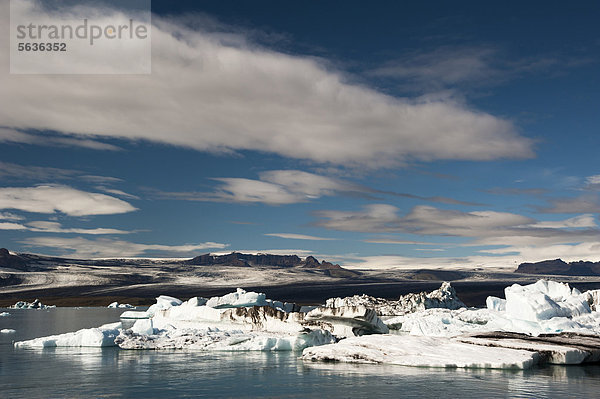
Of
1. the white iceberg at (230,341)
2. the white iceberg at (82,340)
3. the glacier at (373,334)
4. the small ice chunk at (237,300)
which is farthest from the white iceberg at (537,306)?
the white iceberg at (82,340)

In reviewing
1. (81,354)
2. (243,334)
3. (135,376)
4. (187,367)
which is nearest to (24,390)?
(135,376)

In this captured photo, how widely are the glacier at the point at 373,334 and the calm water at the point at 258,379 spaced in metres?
1.31

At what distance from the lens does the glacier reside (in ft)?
97.3

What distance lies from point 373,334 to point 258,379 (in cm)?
1499

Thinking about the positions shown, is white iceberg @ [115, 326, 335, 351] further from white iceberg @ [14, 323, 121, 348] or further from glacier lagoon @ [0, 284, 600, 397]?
white iceberg @ [14, 323, 121, 348]

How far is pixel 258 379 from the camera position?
978 inches

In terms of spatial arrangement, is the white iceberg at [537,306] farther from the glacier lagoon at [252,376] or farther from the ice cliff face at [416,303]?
the ice cliff face at [416,303]

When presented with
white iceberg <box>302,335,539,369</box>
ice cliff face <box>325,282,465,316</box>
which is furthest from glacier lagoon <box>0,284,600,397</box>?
ice cliff face <box>325,282,465,316</box>

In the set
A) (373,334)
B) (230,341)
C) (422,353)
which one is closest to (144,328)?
(230,341)

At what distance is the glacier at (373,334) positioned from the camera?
29.7 m

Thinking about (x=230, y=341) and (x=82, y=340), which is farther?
(x=82, y=340)

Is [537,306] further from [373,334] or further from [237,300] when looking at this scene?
[237,300]

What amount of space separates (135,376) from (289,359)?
1006cm

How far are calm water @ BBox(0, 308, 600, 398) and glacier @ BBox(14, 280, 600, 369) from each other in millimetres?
1311
